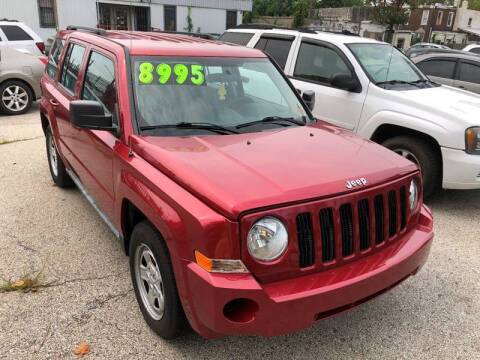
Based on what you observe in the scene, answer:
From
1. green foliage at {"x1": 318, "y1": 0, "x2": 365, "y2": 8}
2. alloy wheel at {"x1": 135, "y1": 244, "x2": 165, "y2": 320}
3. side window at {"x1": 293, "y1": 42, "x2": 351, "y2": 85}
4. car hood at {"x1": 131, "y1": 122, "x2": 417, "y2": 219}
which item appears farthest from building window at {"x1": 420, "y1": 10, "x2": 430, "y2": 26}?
alloy wheel at {"x1": 135, "y1": 244, "x2": 165, "y2": 320}

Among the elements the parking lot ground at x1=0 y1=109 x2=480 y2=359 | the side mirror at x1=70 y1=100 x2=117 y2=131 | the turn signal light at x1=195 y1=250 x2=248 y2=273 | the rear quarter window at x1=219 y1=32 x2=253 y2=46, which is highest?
the rear quarter window at x1=219 y1=32 x2=253 y2=46

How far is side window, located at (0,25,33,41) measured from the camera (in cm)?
1006

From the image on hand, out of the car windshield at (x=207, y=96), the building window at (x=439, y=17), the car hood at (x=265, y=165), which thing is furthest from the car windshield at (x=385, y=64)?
the building window at (x=439, y=17)

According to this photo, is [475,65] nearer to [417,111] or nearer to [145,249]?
[417,111]

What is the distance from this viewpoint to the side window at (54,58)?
5.00 m

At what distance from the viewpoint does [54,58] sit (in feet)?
17.0

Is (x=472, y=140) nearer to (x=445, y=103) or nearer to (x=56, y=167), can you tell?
(x=445, y=103)

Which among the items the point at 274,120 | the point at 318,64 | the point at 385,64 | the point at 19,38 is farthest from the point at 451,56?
the point at 19,38

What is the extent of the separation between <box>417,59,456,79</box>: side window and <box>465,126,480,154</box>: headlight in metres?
4.10

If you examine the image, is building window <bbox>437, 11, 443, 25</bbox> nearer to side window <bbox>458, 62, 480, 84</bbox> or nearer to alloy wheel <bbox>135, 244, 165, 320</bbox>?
side window <bbox>458, 62, 480, 84</bbox>

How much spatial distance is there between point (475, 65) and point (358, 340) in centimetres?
711

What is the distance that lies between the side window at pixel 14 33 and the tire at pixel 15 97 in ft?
4.35

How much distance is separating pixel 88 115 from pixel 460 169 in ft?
13.1

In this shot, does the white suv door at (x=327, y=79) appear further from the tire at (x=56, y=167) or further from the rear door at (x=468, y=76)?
the rear door at (x=468, y=76)
